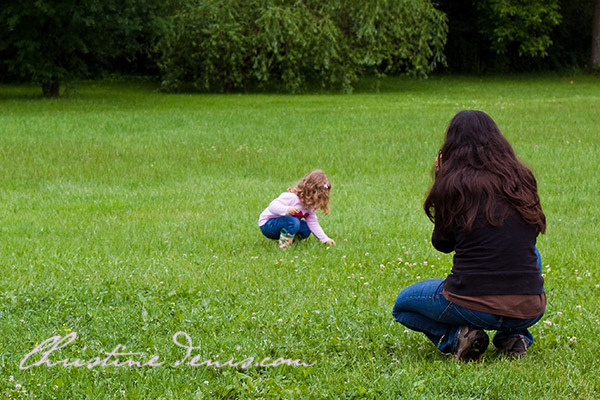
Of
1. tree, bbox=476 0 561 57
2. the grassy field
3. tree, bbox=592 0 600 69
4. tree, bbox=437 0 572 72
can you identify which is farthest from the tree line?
tree, bbox=592 0 600 69

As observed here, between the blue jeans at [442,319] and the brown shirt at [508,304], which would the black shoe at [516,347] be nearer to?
the blue jeans at [442,319]

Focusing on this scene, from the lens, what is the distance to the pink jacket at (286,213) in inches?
282

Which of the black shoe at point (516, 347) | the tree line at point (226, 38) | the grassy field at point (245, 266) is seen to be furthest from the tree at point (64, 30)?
the black shoe at point (516, 347)

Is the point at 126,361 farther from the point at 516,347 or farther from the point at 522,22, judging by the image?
the point at 522,22

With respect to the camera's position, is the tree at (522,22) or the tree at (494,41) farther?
the tree at (494,41)

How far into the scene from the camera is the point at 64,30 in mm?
24250

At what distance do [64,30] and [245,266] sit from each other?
64.7ft

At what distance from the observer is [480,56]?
42.1 metres

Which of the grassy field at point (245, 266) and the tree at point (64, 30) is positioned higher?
the tree at point (64, 30)

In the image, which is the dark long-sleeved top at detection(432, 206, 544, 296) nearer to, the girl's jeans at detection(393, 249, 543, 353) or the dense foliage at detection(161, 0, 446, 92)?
the girl's jeans at detection(393, 249, 543, 353)

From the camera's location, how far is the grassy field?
413cm

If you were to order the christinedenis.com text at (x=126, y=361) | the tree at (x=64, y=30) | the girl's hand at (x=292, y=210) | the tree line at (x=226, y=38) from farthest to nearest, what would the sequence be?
the tree line at (x=226, y=38)
the tree at (x=64, y=30)
the girl's hand at (x=292, y=210)
the christinedenis.com text at (x=126, y=361)

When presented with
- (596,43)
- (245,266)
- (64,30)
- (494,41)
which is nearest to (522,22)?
(494,41)

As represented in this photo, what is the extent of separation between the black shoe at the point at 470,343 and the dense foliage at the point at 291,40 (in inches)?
871
